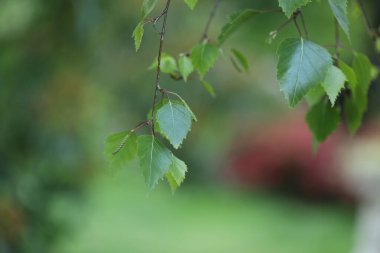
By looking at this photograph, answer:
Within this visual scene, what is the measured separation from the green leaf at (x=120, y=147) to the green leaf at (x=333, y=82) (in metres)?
0.37

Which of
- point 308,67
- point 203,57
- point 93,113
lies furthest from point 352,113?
point 93,113

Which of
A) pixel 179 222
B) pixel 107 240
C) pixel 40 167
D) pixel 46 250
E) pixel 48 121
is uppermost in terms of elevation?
pixel 179 222

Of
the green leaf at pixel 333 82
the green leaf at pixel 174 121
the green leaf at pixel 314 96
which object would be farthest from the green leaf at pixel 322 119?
the green leaf at pixel 174 121

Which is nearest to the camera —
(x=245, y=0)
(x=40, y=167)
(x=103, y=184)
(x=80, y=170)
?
(x=40, y=167)

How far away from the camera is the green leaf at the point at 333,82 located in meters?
1.23

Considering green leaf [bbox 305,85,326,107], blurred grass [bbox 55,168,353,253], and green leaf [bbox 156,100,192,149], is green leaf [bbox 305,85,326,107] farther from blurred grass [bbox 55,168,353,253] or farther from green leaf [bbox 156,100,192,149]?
blurred grass [bbox 55,168,353,253]

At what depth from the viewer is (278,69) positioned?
3.83 feet

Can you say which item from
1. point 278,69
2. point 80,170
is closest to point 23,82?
point 80,170

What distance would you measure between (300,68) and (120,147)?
0.36m

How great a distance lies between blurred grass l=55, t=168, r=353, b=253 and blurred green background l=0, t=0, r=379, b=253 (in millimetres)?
24

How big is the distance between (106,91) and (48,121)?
120 centimetres

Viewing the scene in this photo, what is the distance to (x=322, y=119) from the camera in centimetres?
161

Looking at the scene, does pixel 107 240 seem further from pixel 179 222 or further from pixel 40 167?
pixel 40 167

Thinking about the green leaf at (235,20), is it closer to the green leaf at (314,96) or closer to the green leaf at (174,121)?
the green leaf at (314,96)
